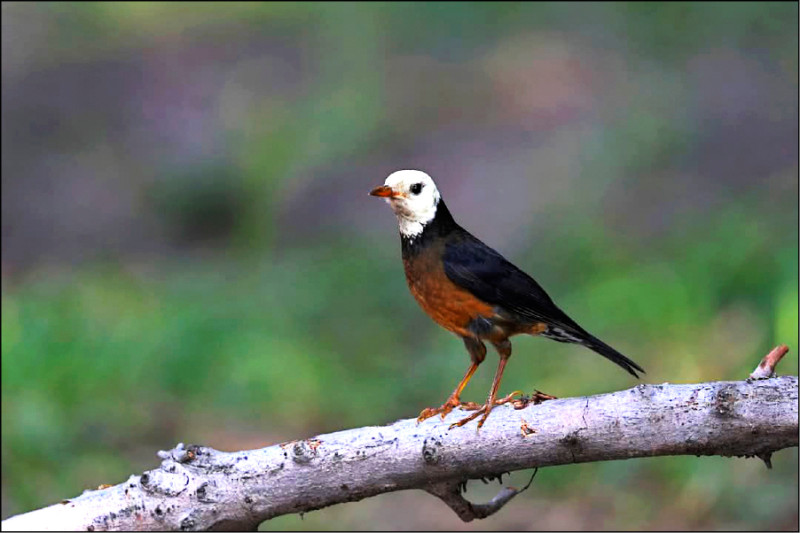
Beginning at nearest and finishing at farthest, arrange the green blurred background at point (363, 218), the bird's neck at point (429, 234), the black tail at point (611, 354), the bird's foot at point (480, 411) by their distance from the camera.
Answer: the bird's foot at point (480, 411) < the black tail at point (611, 354) < the bird's neck at point (429, 234) < the green blurred background at point (363, 218)

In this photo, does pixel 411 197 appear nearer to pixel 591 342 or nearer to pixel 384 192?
pixel 384 192

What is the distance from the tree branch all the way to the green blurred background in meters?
2.82

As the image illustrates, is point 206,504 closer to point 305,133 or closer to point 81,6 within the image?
point 305,133

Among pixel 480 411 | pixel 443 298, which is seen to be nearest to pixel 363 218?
pixel 443 298

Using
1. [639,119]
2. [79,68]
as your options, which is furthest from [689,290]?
[79,68]

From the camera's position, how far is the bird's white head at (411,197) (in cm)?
333

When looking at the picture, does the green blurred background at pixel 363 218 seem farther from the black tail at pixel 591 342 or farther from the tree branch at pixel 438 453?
the tree branch at pixel 438 453

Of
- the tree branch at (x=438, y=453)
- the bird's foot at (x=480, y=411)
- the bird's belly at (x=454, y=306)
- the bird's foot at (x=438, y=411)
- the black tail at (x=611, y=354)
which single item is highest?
the bird's belly at (x=454, y=306)

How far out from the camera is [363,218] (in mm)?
10273

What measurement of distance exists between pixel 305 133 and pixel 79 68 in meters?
3.72

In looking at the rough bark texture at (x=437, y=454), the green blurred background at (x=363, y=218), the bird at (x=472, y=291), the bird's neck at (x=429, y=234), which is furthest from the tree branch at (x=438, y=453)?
the green blurred background at (x=363, y=218)

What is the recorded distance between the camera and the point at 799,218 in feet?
25.6

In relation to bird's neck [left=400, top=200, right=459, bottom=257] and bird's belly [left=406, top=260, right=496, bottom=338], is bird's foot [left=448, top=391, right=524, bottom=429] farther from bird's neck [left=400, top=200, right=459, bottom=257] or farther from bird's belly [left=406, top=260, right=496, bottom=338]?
bird's neck [left=400, top=200, right=459, bottom=257]

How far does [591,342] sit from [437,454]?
711 mm
